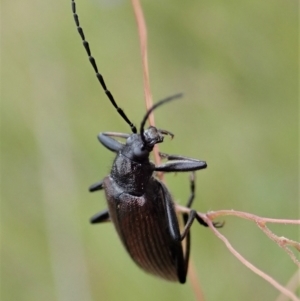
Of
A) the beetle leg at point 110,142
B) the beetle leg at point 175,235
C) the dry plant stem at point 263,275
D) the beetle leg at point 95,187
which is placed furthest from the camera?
the beetle leg at point 95,187

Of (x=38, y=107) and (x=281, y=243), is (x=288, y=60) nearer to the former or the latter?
(x=38, y=107)

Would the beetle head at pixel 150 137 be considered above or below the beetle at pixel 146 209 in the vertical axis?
above

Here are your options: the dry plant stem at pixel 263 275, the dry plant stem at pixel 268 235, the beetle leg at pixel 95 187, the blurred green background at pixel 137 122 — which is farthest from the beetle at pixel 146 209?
the blurred green background at pixel 137 122

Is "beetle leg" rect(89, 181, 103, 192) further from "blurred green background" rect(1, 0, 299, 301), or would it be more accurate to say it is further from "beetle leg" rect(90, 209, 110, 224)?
"blurred green background" rect(1, 0, 299, 301)

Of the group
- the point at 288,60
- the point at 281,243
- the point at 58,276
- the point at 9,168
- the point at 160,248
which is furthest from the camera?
the point at 9,168

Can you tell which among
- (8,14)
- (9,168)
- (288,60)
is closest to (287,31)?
(288,60)

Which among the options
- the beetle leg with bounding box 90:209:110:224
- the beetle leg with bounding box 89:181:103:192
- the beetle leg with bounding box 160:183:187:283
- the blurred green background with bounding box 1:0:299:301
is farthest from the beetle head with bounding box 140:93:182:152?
the blurred green background with bounding box 1:0:299:301

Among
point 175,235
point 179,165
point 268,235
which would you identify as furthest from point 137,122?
point 268,235

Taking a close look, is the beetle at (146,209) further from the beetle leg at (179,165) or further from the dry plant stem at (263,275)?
the dry plant stem at (263,275)
